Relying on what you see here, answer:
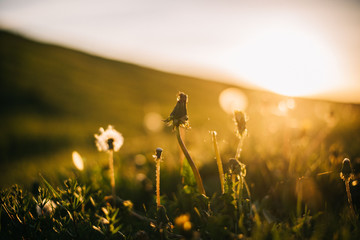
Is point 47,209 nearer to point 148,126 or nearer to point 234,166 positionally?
point 234,166

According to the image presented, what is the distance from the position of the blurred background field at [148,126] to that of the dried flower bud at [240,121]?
0.14 metres

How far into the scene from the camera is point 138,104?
74.2 ft

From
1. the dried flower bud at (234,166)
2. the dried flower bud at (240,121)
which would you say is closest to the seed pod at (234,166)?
the dried flower bud at (234,166)

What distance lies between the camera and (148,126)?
9.06 metres

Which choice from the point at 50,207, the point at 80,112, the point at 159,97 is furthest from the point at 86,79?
the point at 50,207

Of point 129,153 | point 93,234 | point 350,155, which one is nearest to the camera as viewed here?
point 93,234

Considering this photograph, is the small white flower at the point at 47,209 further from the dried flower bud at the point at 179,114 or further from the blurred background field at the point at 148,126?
the dried flower bud at the point at 179,114

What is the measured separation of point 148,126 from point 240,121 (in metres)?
7.79

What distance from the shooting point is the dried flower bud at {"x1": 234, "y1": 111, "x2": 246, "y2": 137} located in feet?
4.53

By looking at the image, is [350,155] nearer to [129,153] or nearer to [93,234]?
[93,234]

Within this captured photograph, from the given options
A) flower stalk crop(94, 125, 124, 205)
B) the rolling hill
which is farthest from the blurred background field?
flower stalk crop(94, 125, 124, 205)

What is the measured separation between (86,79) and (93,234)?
30141 millimetres

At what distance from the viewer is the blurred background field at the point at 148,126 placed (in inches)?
76.6

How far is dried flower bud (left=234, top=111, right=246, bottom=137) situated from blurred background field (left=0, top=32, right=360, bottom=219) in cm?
14
